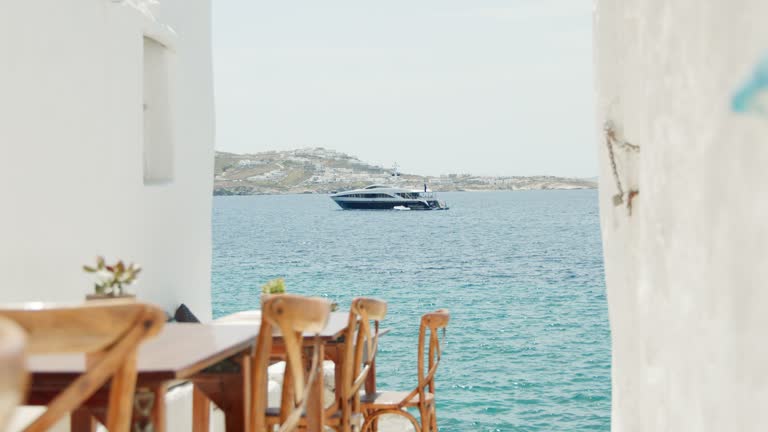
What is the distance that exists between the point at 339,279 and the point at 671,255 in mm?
38364

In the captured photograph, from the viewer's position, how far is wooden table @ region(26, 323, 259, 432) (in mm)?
1909

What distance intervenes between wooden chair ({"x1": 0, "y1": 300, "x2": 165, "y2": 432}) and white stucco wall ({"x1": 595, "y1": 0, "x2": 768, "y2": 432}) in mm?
831

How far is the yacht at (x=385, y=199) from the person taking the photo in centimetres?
9669

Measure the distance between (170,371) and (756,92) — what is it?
115 cm

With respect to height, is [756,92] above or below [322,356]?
above

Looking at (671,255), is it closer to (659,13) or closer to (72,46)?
(659,13)

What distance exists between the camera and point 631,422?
2385 mm

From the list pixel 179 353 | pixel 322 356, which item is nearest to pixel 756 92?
pixel 179 353

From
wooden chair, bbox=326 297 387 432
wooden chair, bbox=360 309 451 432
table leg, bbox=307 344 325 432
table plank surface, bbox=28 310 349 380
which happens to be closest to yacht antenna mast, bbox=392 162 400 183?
wooden chair, bbox=360 309 451 432

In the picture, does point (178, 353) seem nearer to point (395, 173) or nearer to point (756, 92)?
point (756, 92)

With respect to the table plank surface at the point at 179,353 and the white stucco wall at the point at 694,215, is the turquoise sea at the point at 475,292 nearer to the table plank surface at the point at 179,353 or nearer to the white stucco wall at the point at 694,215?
the table plank surface at the point at 179,353

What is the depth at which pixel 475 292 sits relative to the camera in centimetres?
3484

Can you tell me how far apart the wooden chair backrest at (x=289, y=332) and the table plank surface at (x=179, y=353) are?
0.21 feet

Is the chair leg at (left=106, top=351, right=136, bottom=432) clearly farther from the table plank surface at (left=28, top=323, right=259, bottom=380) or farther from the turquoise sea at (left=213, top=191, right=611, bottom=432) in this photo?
the turquoise sea at (left=213, top=191, right=611, bottom=432)
